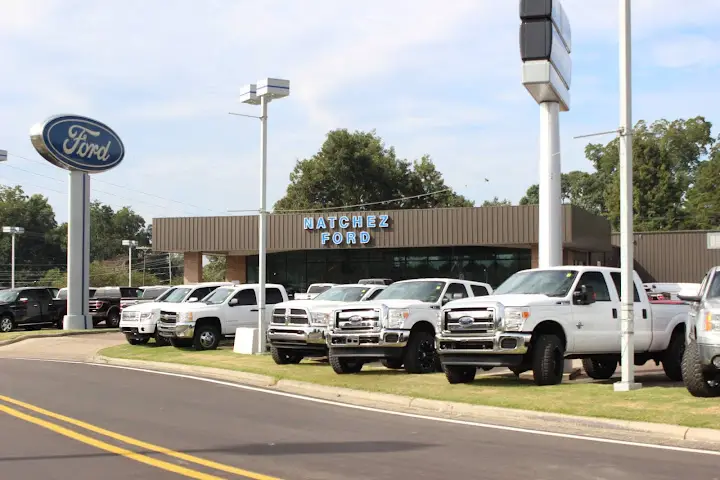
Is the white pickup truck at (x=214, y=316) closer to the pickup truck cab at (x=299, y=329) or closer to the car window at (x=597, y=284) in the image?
the pickup truck cab at (x=299, y=329)

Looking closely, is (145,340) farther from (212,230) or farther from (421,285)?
(212,230)

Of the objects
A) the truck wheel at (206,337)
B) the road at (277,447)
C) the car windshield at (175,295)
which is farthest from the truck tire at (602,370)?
the car windshield at (175,295)

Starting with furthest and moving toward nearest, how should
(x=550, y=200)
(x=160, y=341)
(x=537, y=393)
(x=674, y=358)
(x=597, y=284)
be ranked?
1. (x=160, y=341)
2. (x=550, y=200)
3. (x=674, y=358)
4. (x=597, y=284)
5. (x=537, y=393)

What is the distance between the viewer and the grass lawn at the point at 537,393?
1129 centimetres

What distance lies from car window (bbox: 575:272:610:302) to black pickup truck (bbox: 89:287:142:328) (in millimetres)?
27975

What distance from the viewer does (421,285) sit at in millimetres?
18219

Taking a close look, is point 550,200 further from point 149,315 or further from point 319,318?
point 149,315

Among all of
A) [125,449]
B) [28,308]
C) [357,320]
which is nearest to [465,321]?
[357,320]

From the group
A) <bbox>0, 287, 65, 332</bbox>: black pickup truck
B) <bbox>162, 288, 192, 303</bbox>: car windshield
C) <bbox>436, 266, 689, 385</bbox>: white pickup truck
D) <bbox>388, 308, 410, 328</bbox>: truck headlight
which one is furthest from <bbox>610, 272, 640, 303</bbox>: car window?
<bbox>0, 287, 65, 332</bbox>: black pickup truck

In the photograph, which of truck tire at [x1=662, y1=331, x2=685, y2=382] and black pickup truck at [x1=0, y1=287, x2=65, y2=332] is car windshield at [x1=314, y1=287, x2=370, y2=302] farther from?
black pickup truck at [x1=0, y1=287, x2=65, y2=332]

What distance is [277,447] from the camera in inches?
386

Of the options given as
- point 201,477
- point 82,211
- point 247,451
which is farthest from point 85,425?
point 82,211

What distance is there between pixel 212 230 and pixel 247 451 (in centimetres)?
3793

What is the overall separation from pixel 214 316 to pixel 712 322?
15.7 metres
